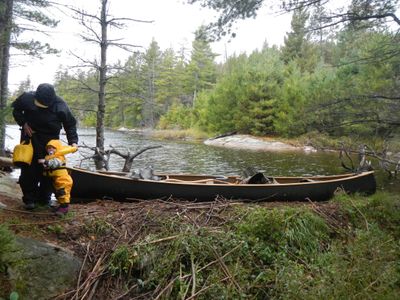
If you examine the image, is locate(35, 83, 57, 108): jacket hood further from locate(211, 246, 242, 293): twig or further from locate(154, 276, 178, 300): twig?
locate(211, 246, 242, 293): twig

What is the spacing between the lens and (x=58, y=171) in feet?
13.9

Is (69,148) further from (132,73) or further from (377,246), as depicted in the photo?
(132,73)

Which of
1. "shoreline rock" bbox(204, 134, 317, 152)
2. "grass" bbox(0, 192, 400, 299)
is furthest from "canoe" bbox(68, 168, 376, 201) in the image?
"shoreline rock" bbox(204, 134, 317, 152)

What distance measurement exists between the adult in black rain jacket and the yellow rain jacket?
130mm

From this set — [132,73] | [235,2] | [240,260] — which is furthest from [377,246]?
[132,73]

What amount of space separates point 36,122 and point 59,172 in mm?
749

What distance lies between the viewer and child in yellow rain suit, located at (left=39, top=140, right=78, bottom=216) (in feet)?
13.7

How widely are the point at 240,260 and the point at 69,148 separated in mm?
2753

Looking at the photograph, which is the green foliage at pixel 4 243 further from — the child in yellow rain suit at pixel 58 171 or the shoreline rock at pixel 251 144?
the shoreline rock at pixel 251 144

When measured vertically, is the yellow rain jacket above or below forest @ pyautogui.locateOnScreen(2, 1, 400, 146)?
below

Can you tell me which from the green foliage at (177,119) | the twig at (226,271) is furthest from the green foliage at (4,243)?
the green foliage at (177,119)

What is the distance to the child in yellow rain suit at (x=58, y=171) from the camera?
418 centimetres

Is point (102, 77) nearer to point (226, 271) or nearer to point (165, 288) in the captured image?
point (226, 271)

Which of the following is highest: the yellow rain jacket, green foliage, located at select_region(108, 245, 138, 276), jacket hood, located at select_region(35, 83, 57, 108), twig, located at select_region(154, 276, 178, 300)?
jacket hood, located at select_region(35, 83, 57, 108)
